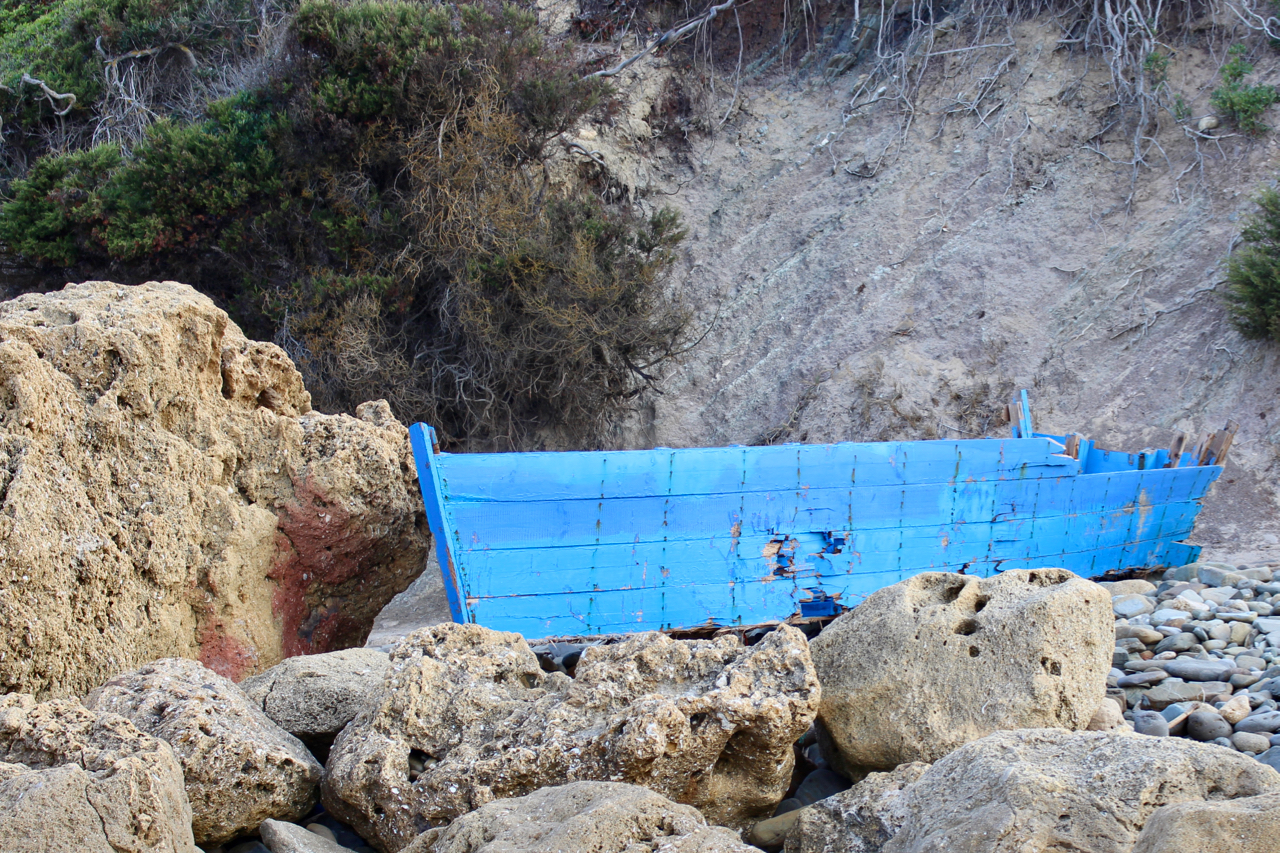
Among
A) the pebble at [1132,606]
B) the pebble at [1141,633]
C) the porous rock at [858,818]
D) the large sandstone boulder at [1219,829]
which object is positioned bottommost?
the pebble at [1132,606]

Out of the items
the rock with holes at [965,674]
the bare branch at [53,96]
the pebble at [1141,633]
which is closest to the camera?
the rock with holes at [965,674]

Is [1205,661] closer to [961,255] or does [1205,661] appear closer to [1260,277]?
[1260,277]

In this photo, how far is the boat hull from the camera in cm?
459

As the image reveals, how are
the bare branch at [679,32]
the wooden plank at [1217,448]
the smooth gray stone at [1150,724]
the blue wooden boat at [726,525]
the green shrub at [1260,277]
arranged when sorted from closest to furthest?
the smooth gray stone at [1150,724], the blue wooden boat at [726,525], the wooden plank at [1217,448], the green shrub at [1260,277], the bare branch at [679,32]

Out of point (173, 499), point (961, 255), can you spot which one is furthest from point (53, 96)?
point (961, 255)

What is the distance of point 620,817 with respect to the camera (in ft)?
6.71

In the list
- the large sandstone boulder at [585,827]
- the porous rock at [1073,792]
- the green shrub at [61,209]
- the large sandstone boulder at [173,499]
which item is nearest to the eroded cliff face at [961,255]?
the green shrub at [61,209]

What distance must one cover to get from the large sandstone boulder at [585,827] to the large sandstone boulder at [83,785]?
2.17 ft

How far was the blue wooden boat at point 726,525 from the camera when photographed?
15.0 ft

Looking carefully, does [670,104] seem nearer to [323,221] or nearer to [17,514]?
[323,221]

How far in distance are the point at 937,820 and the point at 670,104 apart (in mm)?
12100

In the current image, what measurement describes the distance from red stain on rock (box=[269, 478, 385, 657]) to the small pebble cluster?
349 cm

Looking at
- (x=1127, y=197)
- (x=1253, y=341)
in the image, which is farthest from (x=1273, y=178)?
(x=1253, y=341)

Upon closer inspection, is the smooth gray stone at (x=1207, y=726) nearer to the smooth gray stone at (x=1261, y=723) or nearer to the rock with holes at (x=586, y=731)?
the smooth gray stone at (x=1261, y=723)
